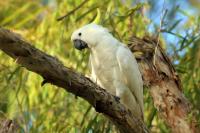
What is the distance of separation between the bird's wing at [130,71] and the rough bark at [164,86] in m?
0.07

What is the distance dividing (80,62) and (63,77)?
1220 mm

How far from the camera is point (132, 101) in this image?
2.71m

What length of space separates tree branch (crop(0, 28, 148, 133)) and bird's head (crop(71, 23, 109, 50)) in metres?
→ 0.70

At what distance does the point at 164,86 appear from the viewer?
268 cm

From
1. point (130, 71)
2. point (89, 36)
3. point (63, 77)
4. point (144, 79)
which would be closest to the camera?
point (63, 77)

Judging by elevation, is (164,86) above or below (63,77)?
above

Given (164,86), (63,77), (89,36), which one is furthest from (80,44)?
Answer: (63,77)

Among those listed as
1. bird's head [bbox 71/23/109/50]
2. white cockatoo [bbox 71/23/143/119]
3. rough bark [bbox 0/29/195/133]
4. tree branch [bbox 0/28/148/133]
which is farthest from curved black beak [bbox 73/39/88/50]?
tree branch [bbox 0/28/148/133]

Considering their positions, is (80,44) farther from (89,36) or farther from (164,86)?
(164,86)

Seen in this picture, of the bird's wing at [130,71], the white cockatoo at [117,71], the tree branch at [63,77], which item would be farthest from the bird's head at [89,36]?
the tree branch at [63,77]

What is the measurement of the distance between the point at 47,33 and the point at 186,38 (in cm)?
99

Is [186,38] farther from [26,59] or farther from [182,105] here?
[26,59]

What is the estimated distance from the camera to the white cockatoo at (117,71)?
2.68 metres

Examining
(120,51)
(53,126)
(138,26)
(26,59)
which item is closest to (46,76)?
(26,59)
